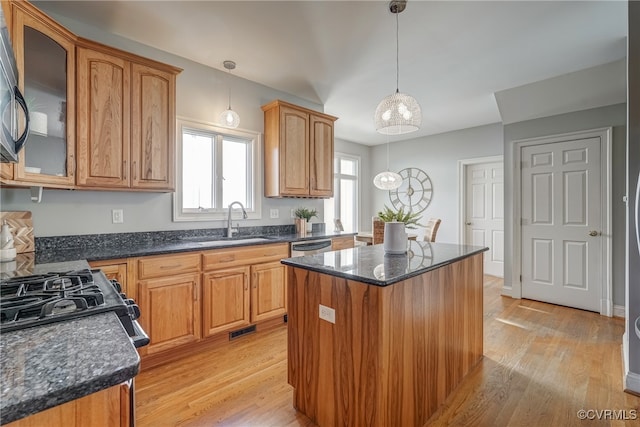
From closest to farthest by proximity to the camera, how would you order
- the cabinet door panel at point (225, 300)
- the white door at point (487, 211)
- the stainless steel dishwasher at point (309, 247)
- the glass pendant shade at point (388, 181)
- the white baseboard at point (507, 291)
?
the cabinet door panel at point (225, 300) → the stainless steel dishwasher at point (309, 247) → the white baseboard at point (507, 291) → the glass pendant shade at point (388, 181) → the white door at point (487, 211)

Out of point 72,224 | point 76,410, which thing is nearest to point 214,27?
point 72,224

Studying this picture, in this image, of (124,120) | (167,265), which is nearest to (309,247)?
(167,265)

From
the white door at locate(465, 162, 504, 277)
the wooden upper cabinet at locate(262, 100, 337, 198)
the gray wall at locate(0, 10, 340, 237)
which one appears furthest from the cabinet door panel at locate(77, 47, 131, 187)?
the white door at locate(465, 162, 504, 277)

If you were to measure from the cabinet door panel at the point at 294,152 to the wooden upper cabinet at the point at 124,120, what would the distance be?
3.91ft

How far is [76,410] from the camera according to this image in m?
0.56

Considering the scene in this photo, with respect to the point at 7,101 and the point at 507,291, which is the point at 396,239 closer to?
the point at 7,101

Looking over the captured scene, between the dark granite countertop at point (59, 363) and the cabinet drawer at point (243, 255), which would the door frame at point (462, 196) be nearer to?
the cabinet drawer at point (243, 255)

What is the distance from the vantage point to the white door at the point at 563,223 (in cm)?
344

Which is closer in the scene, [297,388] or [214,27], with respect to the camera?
[297,388]

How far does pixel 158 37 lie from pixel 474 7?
2560 mm

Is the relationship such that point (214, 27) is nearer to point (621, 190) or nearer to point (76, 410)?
point (76, 410)

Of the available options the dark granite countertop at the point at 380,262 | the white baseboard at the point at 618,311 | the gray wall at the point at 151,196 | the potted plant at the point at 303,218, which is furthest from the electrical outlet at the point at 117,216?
the white baseboard at the point at 618,311

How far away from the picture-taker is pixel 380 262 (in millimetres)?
1804

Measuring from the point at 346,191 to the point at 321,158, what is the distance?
101 inches
